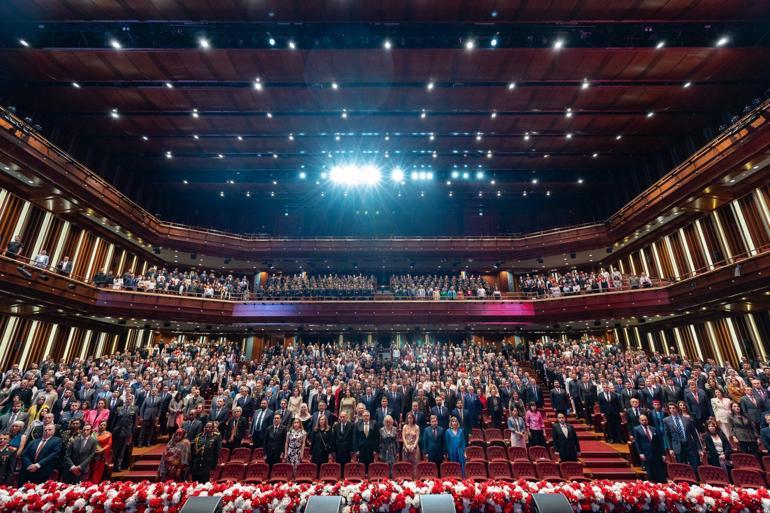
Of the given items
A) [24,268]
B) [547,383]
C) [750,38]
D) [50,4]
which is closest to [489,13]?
[750,38]

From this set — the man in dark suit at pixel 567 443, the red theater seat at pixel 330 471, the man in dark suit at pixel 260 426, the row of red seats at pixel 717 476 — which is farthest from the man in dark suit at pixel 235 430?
the row of red seats at pixel 717 476

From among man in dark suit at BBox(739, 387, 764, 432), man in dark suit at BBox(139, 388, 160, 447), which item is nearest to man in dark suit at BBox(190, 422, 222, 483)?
man in dark suit at BBox(139, 388, 160, 447)

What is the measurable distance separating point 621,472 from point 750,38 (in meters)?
11.2

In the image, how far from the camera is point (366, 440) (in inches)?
216

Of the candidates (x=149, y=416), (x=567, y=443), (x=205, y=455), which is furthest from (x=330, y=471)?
(x=149, y=416)

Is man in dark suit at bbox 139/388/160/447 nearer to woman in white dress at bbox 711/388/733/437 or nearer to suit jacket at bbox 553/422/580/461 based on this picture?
suit jacket at bbox 553/422/580/461

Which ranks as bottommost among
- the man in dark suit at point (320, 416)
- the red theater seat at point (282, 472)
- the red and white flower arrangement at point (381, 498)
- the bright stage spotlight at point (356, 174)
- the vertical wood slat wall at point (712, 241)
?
the red theater seat at point (282, 472)

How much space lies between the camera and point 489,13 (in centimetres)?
941

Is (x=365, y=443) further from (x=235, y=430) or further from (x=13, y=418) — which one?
(x=13, y=418)

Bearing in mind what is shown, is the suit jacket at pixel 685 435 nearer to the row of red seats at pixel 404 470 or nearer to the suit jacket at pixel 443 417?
the row of red seats at pixel 404 470

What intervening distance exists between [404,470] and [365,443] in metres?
0.92

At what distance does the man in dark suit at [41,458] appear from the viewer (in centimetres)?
452

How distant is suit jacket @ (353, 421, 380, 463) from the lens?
18.0 feet

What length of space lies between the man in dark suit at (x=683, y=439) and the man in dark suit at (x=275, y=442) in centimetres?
566
